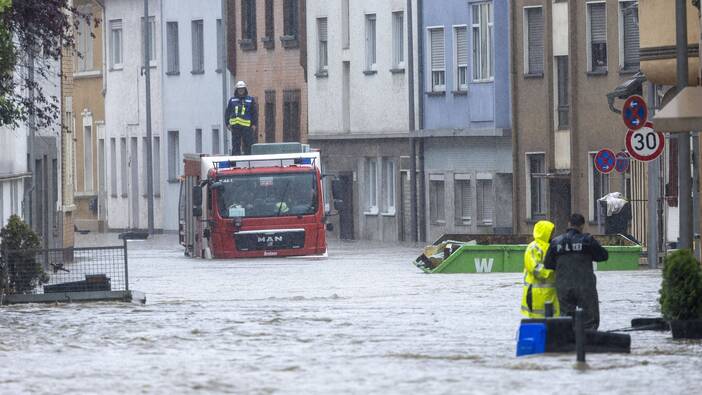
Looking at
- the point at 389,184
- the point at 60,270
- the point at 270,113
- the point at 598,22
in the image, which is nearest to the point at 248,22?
the point at 270,113

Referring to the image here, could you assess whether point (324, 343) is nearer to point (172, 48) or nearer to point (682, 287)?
point (682, 287)

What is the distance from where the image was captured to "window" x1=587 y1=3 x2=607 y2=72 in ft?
185

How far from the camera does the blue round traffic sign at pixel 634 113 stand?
36.2 m

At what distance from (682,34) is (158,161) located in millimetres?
58368

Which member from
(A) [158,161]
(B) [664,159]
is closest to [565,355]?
(B) [664,159]

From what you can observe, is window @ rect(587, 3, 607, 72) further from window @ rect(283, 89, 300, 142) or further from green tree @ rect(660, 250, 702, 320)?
green tree @ rect(660, 250, 702, 320)

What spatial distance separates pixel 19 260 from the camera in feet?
98.2

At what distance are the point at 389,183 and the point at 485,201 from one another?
A: 6186mm

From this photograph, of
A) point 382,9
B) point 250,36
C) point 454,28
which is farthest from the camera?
point 250,36

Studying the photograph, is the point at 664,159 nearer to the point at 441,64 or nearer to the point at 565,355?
the point at 441,64

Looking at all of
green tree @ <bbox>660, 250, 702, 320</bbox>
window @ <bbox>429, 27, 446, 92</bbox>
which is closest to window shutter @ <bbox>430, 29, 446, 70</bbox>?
window @ <bbox>429, 27, 446, 92</bbox>

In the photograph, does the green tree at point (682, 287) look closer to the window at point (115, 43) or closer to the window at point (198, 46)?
the window at point (198, 46)

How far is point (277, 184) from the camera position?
4919 centimetres

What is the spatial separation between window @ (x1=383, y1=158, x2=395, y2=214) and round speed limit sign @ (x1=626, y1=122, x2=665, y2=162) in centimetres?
3283
